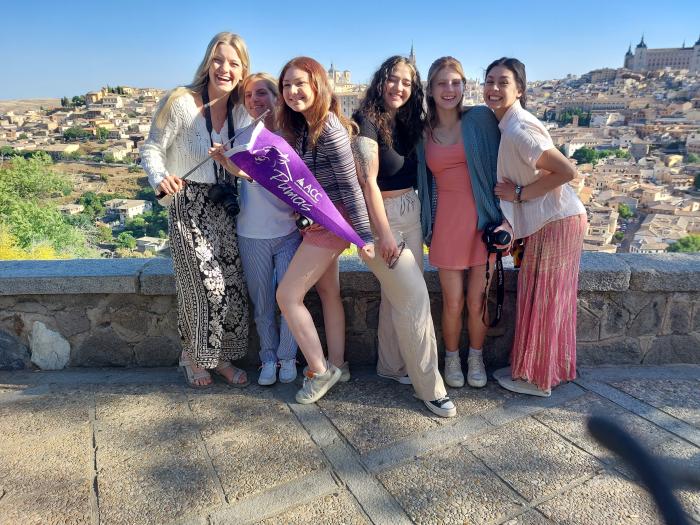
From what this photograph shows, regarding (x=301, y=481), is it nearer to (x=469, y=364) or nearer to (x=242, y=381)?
(x=242, y=381)

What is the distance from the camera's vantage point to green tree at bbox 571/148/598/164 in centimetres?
6731

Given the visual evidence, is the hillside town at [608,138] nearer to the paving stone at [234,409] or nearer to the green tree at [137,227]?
the paving stone at [234,409]

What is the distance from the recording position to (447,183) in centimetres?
226

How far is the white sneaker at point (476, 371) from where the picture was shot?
2396 mm

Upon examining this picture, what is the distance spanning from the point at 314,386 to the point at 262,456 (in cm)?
45

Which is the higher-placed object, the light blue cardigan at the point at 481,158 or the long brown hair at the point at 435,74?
the long brown hair at the point at 435,74

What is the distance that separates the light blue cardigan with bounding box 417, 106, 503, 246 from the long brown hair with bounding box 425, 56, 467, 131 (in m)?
0.10

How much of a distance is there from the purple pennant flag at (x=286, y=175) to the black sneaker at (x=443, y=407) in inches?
28.4

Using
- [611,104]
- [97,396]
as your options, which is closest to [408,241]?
[97,396]

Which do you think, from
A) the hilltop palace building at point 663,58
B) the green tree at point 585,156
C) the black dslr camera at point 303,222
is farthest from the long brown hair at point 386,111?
the hilltop palace building at point 663,58

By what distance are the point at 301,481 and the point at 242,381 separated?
0.77 meters

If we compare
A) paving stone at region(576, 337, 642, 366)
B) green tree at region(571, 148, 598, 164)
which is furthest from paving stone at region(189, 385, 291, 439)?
green tree at region(571, 148, 598, 164)

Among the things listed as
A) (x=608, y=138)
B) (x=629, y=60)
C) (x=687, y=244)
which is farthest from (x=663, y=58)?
(x=687, y=244)

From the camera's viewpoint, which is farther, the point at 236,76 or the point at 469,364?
the point at 469,364
